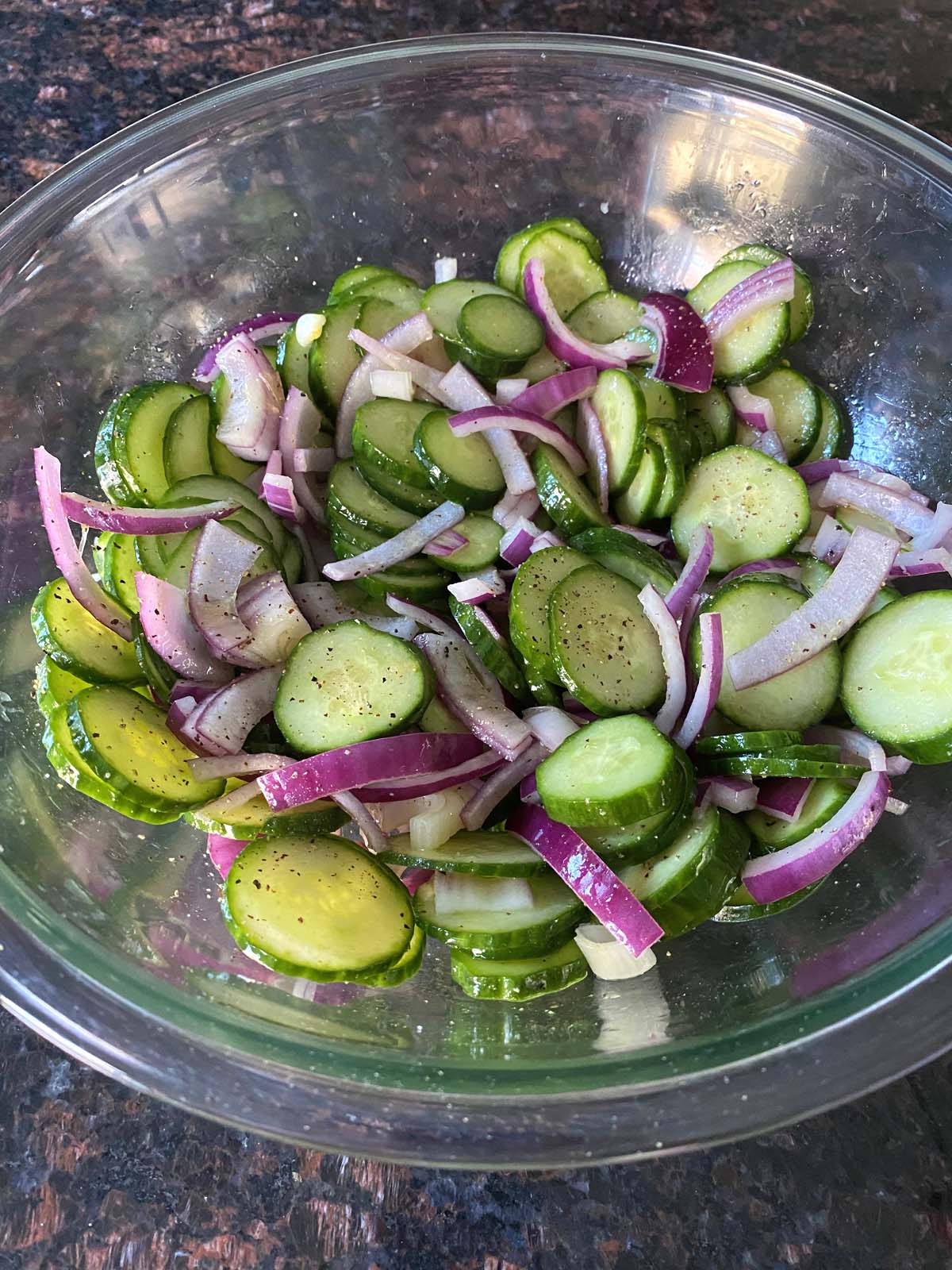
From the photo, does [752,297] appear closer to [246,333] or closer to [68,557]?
[246,333]

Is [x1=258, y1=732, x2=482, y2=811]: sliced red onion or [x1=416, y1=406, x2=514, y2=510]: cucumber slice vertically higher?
[x1=416, y1=406, x2=514, y2=510]: cucumber slice

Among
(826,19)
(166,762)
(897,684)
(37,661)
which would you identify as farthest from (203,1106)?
(826,19)

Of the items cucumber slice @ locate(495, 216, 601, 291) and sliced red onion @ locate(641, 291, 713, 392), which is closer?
sliced red onion @ locate(641, 291, 713, 392)

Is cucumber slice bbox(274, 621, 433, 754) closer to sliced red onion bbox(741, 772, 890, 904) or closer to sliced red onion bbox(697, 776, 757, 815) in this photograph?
sliced red onion bbox(697, 776, 757, 815)

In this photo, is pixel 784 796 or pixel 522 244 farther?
pixel 522 244

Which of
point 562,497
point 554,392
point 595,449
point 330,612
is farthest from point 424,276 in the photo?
point 330,612

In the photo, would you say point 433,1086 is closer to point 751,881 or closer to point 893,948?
point 751,881

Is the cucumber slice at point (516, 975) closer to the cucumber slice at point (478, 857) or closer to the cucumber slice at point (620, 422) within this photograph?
the cucumber slice at point (478, 857)

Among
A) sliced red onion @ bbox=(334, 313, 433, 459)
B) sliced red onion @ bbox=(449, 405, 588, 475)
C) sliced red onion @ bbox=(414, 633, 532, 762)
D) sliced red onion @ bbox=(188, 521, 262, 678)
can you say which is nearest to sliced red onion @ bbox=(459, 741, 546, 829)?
sliced red onion @ bbox=(414, 633, 532, 762)
